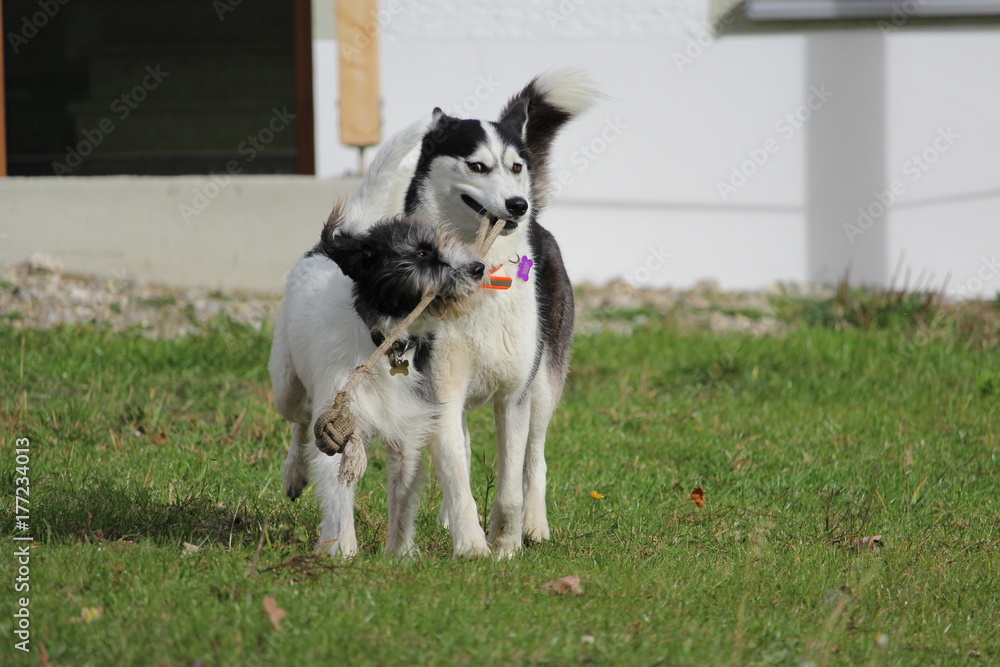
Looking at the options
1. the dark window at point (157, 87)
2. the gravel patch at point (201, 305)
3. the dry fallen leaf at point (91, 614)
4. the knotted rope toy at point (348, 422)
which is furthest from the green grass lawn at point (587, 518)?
the dark window at point (157, 87)

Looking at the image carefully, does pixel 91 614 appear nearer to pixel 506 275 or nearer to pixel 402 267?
pixel 402 267

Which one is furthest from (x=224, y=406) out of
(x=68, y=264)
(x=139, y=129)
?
(x=139, y=129)

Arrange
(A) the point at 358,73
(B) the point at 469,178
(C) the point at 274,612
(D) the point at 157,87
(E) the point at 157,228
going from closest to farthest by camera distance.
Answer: (C) the point at 274,612 < (B) the point at 469,178 < (A) the point at 358,73 < (E) the point at 157,228 < (D) the point at 157,87

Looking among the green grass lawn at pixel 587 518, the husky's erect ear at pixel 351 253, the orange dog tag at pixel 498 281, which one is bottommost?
the green grass lawn at pixel 587 518

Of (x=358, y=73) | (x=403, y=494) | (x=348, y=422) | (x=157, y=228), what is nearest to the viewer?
(x=348, y=422)

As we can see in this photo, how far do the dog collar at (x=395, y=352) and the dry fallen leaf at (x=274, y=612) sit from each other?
935 mm

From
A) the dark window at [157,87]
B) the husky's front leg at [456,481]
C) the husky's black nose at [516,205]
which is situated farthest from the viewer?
the dark window at [157,87]

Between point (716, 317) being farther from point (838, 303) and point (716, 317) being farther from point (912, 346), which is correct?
point (912, 346)

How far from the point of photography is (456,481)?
365 cm

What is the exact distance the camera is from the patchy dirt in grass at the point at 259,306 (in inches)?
293

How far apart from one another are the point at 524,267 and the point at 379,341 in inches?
26.7

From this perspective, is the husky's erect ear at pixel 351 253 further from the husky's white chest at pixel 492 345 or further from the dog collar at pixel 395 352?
the husky's white chest at pixel 492 345

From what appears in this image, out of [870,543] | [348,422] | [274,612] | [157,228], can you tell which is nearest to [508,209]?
[348,422]

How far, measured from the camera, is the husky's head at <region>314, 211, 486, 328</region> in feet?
11.0
